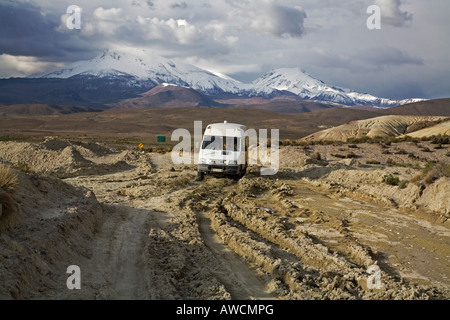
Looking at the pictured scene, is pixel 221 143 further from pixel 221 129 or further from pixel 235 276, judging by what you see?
pixel 235 276

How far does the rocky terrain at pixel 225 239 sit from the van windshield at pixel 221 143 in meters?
1.70

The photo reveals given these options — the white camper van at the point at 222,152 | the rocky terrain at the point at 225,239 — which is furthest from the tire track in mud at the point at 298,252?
the white camper van at the point at 222,152

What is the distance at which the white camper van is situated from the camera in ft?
61.4

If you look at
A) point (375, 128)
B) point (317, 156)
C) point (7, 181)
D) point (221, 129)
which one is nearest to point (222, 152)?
point (221, 129)

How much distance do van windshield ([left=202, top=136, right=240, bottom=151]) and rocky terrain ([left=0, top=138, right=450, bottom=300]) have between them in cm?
170

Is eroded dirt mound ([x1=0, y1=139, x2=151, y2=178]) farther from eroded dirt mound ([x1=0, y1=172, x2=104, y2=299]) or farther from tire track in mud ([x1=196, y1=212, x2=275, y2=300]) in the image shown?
tire track in mud ([x1=196, y1=212, x2=275, y2=300])

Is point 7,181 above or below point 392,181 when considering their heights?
above

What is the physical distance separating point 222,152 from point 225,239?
9266mm

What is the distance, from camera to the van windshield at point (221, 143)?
19.0m

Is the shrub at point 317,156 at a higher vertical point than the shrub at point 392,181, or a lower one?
higher

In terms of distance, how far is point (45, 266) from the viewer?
6.61 meters

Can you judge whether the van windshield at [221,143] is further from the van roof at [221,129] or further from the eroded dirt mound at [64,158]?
the eroded dirt mound at [64,158]

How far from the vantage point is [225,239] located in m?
9.81
